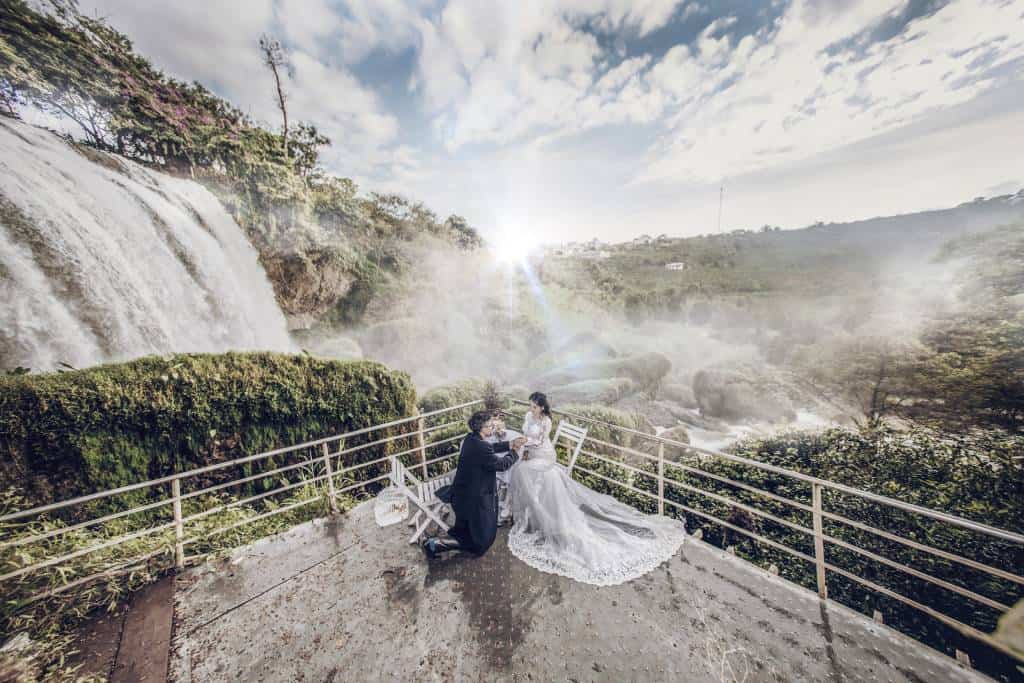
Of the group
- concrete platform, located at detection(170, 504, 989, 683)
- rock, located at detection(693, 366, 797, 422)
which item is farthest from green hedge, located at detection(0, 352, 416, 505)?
rock, located at detection(693, 366, 797, 422)

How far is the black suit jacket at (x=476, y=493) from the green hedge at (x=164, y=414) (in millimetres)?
3925

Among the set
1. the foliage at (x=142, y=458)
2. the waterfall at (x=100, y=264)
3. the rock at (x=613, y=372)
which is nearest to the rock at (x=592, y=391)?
the rock at (x=613, y=372)

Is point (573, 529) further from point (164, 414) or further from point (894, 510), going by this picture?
point (164, 414)

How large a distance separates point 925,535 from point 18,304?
13.9 m

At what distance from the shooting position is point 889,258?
27469 millimetres

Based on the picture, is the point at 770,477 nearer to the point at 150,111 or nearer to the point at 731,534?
the point at 731,534

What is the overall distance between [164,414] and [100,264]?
185 inches

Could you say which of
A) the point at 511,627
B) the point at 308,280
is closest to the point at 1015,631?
the point at 511,627

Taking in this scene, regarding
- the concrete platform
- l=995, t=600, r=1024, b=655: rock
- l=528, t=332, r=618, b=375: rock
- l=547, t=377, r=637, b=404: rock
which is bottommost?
l=547, t=377, r=637, b=404: rock

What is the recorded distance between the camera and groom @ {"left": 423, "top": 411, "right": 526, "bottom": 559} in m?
3.62

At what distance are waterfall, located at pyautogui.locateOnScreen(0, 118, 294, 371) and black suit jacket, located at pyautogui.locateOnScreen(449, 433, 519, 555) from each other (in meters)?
7.93

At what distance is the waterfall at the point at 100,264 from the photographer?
243 inches

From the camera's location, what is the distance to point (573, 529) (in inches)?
150

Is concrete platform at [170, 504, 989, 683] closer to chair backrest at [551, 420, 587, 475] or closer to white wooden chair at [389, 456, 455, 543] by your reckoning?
white wooden chair at [389, 456, 455, 543]
